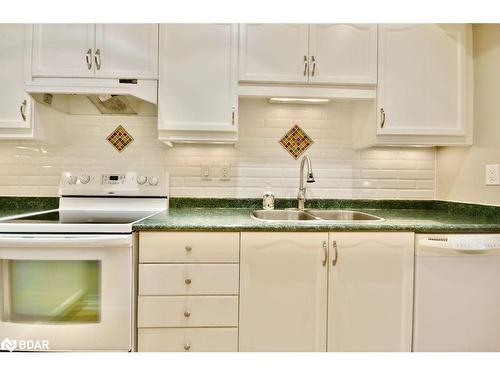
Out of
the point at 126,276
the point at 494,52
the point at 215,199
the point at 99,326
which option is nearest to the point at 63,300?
the point at 99,326

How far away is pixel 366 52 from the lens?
1843mm

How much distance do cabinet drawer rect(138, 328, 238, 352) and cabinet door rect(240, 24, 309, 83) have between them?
1345mm

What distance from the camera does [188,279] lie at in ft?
4.92

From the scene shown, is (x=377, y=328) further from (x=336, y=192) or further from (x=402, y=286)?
(x=336, y=192)

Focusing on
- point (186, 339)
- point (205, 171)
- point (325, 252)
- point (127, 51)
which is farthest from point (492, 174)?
point (127, 51)

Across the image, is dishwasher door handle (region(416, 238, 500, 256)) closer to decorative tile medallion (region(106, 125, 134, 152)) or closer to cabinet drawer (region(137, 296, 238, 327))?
cabinet drawer (region(137, 296, 238, 327))

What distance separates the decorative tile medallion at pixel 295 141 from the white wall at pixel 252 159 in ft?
0.13

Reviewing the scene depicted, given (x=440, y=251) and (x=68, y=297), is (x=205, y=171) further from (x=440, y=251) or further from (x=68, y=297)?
(x=440, y=251)

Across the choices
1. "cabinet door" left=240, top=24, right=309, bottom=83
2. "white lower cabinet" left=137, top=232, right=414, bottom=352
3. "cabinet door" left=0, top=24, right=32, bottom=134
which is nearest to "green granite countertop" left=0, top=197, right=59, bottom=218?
"cabinet door" left=0, top=24, right=32, bottom=134

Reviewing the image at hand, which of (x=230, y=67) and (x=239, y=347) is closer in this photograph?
(x=239, y=347)

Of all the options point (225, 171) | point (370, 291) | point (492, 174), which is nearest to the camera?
point (370, 291)

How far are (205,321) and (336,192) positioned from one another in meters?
1.22

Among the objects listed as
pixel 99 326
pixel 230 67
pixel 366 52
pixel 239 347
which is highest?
pixel 366 52

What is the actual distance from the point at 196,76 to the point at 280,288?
1226 mm
